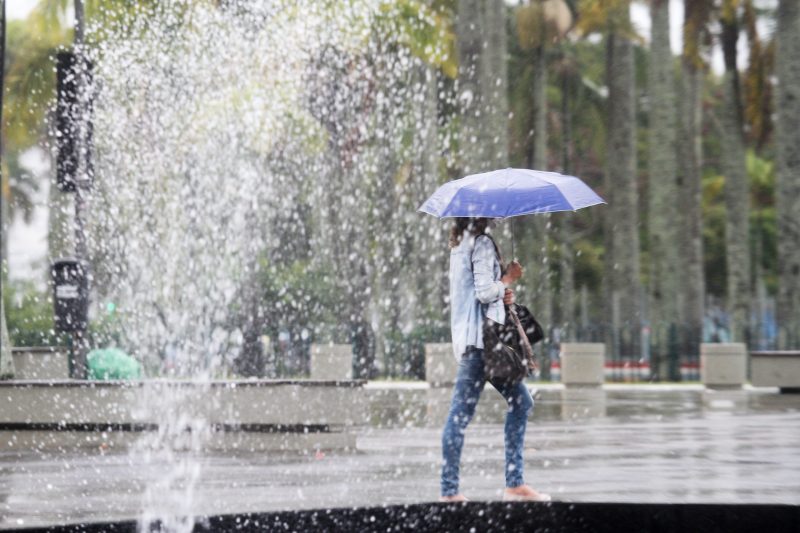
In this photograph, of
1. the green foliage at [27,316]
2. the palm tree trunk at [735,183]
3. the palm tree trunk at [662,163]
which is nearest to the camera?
the palm tree trunk at [662,163]

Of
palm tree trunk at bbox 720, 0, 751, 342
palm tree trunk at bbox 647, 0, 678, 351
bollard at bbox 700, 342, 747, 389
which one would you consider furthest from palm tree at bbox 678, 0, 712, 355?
bollard at bbox 700, 342, 747, 389

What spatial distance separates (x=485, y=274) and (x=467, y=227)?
1.11 feet

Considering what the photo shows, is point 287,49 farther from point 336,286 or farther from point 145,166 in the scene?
point 336,286

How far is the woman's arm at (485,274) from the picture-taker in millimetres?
8312

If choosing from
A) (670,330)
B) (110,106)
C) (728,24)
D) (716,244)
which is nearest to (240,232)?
(110,106)

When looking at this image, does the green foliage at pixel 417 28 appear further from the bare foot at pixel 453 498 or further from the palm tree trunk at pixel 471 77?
the bare foot at pixel 453 498

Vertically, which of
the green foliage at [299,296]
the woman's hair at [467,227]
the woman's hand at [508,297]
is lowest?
the woman's hand at [508,297]

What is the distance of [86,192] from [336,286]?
897 inches

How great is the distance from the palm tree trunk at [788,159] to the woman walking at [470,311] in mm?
21541

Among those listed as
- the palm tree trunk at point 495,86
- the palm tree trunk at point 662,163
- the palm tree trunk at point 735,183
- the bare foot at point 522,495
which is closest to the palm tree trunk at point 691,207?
the palm tree trunk at point 662,163

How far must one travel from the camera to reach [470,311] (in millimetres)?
8414

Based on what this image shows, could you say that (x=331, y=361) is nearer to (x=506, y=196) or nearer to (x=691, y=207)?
(x=506, y=196)

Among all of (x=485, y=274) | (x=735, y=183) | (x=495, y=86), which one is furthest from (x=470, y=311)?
(x=735, y=183)

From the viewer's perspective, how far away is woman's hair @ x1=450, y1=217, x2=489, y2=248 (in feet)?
27.9
